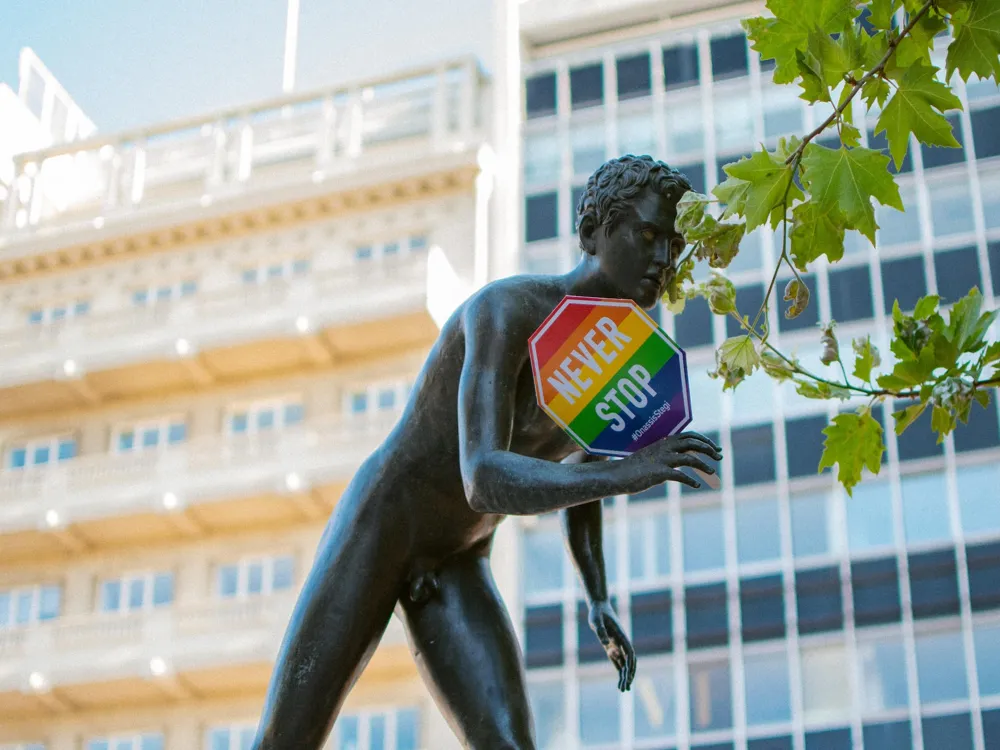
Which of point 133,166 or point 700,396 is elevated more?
point 133,166

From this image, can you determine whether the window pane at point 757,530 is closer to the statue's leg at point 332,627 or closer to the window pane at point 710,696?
the window pane at point 710,696

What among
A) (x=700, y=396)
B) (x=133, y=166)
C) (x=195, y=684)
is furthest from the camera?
(x=133, y=166)

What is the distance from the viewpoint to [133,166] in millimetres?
38000

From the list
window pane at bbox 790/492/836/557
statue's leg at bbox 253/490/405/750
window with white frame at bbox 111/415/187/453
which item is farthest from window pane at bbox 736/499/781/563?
statue's leg at bbox 253/490/405/750

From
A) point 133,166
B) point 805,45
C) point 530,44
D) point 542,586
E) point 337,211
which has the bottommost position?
point 805,45

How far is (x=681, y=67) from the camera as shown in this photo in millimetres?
36531

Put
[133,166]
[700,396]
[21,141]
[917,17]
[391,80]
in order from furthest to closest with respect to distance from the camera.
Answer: [21,141] → [133,166] → [391,80] → [700,396] → [917,17]

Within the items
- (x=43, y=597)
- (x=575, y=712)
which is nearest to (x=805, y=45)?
(x=575, y=712)

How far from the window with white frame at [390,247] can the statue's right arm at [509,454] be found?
2825 centimetres

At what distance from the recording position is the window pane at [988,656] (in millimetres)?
27922

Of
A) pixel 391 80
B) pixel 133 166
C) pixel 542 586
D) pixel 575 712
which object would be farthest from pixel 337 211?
pixel 575 712

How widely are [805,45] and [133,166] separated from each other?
3499cm

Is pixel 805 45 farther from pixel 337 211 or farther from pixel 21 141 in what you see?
pixel 21 141

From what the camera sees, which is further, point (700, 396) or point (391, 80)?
point (391, 80)
